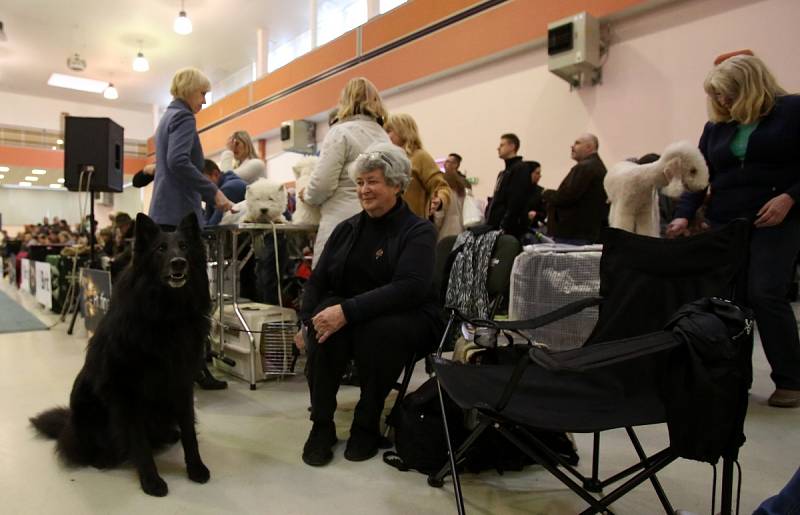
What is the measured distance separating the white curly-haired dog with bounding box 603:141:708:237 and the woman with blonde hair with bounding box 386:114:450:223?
99 centimetres

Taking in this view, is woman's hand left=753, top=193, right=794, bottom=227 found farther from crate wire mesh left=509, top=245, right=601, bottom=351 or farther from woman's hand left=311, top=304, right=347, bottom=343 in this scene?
woman's hand left=311, top=304, right=347, bottom=343

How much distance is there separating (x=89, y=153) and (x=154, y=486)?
3408 millimetres

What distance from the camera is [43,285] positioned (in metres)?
5.49

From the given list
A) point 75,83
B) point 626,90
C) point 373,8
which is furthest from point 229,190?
point 75,83

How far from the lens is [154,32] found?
9.62 m

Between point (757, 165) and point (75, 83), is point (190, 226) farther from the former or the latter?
point (75, 83)

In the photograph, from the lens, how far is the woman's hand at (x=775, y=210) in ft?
7.16

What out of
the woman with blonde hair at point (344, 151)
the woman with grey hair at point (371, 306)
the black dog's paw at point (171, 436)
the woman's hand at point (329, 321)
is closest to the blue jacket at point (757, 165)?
the woman with grey hair at point (371, 306)

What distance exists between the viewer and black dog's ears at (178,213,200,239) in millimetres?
1754

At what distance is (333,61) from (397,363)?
702cm

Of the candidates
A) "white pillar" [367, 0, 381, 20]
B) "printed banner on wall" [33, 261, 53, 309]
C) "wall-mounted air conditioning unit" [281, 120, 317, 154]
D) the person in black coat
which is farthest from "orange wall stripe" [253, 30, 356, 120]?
"printed banner on wall" [33, 261, 53, 309]

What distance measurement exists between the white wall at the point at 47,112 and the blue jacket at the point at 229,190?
12915mm

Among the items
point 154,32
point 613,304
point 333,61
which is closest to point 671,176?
point 613,304

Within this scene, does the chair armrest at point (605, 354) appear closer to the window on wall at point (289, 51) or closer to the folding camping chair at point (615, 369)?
the folding camping chair at point (615, 369)
